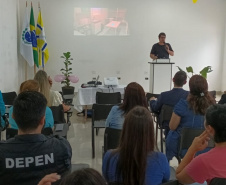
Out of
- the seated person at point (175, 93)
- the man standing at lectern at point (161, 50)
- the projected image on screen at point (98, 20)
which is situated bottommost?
the seated person at point (175, 93)

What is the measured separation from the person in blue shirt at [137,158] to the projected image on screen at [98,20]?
7292 millimetres

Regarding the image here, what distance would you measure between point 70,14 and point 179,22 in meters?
3.29

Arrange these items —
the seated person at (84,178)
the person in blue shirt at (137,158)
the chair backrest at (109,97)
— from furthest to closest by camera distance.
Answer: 1. the chair backrest at (109,97)
2. the person in blue shirt at (137,158)
3. the seated person at (84,178)

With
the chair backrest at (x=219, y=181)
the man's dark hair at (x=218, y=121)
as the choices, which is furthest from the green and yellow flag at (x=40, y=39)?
the chair backrest at (x=219, y=181)

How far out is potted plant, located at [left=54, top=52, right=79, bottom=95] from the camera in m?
7.65

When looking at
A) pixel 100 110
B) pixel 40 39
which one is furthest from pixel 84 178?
pixel 40 39

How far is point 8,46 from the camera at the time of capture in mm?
6836

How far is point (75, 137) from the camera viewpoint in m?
5.23

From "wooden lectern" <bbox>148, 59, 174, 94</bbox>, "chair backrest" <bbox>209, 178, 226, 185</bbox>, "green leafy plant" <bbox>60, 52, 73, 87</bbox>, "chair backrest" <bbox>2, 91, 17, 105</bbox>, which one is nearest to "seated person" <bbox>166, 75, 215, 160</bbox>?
"chair backrest" <bbox>209, 178, 226, 185</bbox>

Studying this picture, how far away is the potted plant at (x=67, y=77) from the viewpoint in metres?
7.65

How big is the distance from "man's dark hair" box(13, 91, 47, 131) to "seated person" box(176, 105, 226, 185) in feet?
3.01

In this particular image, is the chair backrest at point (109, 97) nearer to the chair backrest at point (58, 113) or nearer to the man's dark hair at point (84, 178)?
the chair backrest at point (58, 113)

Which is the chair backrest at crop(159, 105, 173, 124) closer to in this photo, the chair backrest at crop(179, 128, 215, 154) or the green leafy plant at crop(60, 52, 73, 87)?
the chair backrest at crop(179, 128, 215, 154)

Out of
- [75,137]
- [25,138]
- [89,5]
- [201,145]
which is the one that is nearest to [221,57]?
[89,5]
